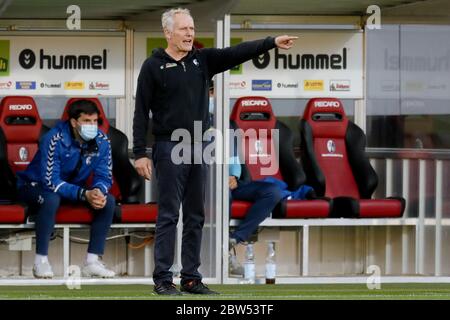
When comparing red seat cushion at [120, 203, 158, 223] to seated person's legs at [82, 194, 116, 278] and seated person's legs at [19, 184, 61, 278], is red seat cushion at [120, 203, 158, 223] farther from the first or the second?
seated person's legs at [19, 184, 61, 278]

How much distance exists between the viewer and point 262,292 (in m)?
11.8

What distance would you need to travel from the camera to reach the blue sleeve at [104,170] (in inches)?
543

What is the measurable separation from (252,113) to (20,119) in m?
2.07

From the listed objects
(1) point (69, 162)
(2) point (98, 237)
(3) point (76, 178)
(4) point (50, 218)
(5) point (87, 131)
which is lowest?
(2) point (98, 237)

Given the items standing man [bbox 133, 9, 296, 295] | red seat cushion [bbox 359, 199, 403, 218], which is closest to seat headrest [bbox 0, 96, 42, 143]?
red seat cushion [bbox 359, 199, 403, 218]

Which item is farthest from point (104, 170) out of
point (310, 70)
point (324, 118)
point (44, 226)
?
point (310, 70)

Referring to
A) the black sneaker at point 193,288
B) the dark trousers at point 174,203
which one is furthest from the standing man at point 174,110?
the black sneaker at point 193,288

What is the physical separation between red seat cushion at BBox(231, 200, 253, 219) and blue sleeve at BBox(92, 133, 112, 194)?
43.4 inches

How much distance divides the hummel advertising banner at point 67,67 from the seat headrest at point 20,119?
439 mm

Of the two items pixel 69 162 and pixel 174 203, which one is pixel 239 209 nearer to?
pixel 69 162

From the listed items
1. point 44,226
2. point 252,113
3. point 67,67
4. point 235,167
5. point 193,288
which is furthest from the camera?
point 67,67

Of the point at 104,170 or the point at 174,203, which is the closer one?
the point at 174,203

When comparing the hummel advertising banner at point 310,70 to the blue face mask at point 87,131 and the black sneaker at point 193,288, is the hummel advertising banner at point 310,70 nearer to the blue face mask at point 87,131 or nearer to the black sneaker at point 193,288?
the blue face mask at point 87,131

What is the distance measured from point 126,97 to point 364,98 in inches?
88.5
